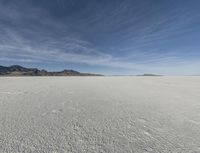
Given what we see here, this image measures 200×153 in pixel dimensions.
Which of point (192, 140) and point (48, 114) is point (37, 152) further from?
point (192, 140)

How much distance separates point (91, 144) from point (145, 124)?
1429 millimetres

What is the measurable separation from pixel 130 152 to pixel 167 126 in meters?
1.39

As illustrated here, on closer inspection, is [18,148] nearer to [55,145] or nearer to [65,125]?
[55,145]

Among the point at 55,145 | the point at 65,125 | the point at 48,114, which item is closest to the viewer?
the point at 55,145

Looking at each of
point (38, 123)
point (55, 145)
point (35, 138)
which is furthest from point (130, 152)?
point (38, 123)

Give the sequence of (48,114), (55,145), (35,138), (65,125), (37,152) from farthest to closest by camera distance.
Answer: (48,114)
(65,125)
(35,138)
(55,145)
(37,152)

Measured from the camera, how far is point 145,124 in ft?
9.64

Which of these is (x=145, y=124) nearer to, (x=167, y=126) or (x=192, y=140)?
(x=167, y=126)

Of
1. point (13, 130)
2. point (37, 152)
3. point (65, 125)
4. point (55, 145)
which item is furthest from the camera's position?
point (65, 125)

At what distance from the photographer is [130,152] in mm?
1894

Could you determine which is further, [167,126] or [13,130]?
[167,126]

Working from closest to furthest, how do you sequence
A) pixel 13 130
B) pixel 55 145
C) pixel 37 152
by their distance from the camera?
pixel 37 152
pixel 55 145
pixel 13 130

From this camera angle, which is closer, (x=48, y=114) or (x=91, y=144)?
(x=91, y=144)

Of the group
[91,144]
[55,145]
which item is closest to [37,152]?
[55,145]
